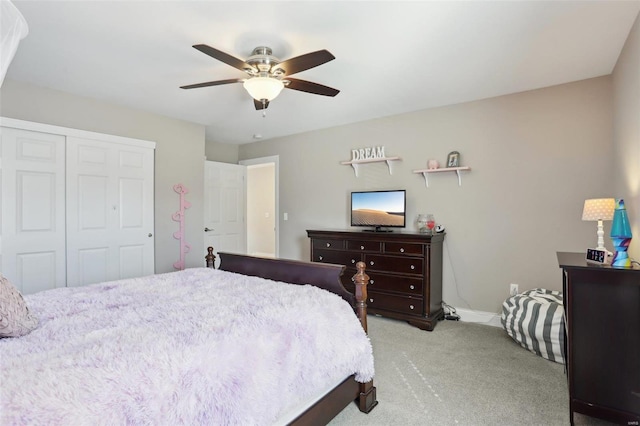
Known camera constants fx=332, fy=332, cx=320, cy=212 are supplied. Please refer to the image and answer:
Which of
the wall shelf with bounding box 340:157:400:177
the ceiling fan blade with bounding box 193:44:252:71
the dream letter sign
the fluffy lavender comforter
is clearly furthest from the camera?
the dream letter sign

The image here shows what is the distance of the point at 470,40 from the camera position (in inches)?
91.0

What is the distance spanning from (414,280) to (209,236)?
3.25 meters

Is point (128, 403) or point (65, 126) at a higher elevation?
point (65, 126)

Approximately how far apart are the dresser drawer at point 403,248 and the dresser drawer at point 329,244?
1.93ft

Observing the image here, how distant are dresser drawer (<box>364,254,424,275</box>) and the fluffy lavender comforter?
5.39 feet

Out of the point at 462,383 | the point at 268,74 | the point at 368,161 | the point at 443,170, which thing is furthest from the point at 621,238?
the point at 368,161

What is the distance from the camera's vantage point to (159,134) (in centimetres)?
414

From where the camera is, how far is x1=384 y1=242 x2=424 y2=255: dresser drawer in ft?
11.2

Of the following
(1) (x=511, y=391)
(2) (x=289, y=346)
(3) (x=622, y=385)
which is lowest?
(1) (x=511, y=391)

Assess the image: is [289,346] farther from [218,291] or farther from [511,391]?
[511,391]

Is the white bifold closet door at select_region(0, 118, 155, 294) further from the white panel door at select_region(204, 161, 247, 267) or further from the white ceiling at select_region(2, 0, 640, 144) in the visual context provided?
the white panel door at select_region(204, 161, 247, 267)

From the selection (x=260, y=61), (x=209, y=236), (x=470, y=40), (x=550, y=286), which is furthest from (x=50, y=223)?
(x=550, y=286)

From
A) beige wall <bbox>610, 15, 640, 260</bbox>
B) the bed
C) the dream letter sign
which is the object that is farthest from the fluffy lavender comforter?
the dream letter sign

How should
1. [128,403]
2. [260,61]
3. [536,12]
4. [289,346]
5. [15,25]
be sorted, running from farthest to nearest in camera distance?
[260,61], [536,12], [289,346], [15,25], [128,403]
